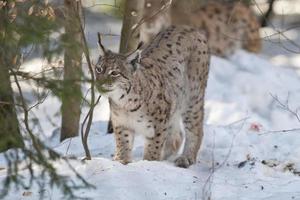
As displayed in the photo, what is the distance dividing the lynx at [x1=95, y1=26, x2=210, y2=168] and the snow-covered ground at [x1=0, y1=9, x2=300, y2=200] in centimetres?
23

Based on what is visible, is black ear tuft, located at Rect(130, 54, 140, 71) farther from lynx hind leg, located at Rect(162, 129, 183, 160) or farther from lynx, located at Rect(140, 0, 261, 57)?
lynx, located at Rect(140, 0, 261, 57)

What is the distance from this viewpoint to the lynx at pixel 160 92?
7148 mm

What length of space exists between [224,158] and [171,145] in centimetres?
56

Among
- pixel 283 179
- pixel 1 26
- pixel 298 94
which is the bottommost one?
pixel 298 94

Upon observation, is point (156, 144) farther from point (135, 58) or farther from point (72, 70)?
point (72, 70)

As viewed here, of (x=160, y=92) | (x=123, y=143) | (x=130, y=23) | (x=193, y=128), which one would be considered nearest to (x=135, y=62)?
(x=160, y=92)

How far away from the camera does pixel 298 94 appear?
1244 centimetres

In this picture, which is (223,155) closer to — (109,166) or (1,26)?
(109,166)

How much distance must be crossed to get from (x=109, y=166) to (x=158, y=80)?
125 centimetres

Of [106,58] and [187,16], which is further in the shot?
[187,16]

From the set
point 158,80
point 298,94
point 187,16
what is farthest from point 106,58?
point 187,16

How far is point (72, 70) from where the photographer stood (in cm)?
586

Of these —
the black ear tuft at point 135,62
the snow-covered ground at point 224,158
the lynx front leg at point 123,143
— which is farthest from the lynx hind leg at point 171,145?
the black ear tuft at point 135,62

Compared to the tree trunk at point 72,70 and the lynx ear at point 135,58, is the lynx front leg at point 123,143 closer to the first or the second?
the tree trunk at point 72,70
